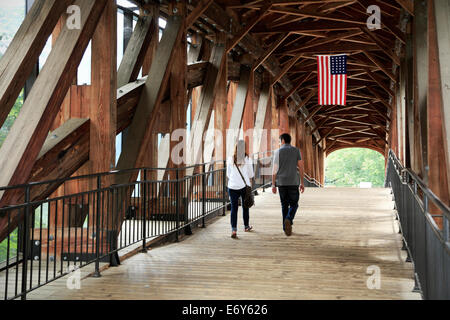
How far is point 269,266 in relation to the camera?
5887 mm

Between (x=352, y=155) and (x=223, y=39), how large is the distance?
54.1 m

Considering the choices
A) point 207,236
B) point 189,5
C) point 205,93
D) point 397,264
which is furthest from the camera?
point 205,93

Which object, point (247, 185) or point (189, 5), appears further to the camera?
point (189, 5)

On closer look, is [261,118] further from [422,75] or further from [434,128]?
[434,128]

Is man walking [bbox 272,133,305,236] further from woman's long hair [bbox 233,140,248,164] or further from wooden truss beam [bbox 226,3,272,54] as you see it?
wooden truss beam [bbox 226,3,272,54]

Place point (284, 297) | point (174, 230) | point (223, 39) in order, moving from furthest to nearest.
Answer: point (223, 39)
point (174, 230)
point (284, 297)

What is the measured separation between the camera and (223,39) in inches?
459

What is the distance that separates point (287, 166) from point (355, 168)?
57121 mm

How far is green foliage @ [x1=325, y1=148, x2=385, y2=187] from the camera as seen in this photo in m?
60.5

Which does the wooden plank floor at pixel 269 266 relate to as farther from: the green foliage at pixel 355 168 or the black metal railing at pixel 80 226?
the green foliage at pixel 355 168

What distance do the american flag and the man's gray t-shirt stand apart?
22.3 ft
